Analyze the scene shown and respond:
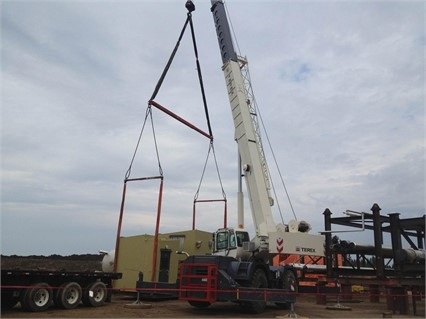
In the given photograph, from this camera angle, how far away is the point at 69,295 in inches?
566

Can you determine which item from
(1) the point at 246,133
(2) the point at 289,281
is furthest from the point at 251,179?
(2) the point at 289,281

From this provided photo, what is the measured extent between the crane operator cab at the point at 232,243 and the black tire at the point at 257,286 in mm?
1012

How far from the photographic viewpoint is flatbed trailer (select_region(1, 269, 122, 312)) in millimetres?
12898

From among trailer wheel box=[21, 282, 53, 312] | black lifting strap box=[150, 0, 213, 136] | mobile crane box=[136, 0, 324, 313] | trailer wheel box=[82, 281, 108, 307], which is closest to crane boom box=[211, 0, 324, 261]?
mobile crane box=[136, 0, 324, 313]

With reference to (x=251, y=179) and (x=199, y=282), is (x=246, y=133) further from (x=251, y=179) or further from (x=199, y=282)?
(x=199, y=282)

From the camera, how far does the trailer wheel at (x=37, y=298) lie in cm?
1302

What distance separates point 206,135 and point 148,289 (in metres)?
8.83

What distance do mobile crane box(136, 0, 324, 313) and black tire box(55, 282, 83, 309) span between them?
2189 millimetres

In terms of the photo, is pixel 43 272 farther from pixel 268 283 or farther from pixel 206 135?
pixel 206 135

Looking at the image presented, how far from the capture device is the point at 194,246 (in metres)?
20.9

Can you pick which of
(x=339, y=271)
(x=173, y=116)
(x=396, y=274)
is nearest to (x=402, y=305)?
(x=396, y=274)

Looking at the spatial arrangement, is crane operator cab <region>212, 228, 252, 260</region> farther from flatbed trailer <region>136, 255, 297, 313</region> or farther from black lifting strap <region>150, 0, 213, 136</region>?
black lifting strap <region>150, 0, 213, 136</region>

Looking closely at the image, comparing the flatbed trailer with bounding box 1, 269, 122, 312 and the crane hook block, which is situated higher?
the crane hook block

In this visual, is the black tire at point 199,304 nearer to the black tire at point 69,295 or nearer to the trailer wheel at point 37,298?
the black tire at point 69,295
